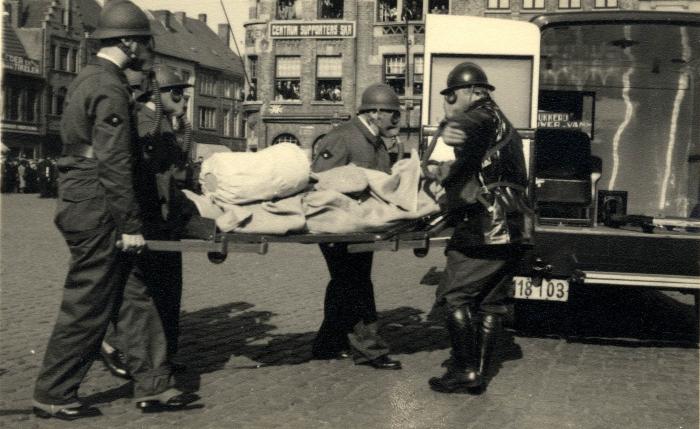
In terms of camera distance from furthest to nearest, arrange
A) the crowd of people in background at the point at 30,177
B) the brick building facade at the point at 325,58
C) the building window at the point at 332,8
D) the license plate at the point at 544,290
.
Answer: the crowd of people in background at the point at 30,177, the building window at the point at 332,8, the brick building facade at the point at 325,58, the license plate at the point at 544,290

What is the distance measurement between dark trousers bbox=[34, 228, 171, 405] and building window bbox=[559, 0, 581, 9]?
115 feet

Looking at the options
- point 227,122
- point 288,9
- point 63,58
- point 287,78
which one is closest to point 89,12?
point 63,58

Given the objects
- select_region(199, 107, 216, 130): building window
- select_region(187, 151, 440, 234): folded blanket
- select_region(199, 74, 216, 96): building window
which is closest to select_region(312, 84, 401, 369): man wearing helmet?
select_region(187, 151, 440, 234): folded blanket

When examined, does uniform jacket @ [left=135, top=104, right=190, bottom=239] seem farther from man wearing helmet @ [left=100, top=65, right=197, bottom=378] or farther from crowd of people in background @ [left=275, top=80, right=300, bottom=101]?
crowd of people in background @ [left=275, top=80, right=300, bottom=101]

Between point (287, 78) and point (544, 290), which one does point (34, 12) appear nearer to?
point (287, 78)

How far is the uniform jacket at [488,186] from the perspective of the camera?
5.76 metres

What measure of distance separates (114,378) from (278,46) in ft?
119

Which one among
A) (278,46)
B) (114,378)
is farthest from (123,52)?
(278,46)

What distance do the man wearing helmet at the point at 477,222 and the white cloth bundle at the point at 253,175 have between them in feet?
3.29

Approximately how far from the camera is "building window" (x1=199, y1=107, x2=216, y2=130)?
7959 centimetres

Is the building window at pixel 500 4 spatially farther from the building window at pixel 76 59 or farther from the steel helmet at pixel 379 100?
the building window at pixel 76 59

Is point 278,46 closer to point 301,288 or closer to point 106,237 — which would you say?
point 301,288

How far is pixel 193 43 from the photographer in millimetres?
84938

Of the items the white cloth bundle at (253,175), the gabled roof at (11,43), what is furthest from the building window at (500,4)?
the gabled roof at (11,43)
